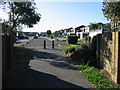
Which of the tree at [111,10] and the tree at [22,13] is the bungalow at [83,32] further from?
the tree at [111,10]

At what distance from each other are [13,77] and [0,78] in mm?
924

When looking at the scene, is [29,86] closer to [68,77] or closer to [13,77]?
[13,77]

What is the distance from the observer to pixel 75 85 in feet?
18.2

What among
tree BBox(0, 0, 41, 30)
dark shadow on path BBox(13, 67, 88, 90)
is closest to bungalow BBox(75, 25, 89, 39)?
tree BBox(0, 0, 41, 30)

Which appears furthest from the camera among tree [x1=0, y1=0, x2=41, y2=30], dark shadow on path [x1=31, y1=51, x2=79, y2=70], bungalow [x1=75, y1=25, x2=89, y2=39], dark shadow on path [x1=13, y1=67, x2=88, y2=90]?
bungalow [x1=75, y1=25, x2=89, y2=39]

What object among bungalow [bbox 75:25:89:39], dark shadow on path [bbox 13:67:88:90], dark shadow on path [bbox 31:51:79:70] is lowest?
dark shadow on path [bbox 13:67:88:90]

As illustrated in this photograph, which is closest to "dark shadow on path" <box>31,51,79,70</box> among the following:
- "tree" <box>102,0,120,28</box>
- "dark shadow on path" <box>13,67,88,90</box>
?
"dark shadow on path" <box>13,67,88,90</box>

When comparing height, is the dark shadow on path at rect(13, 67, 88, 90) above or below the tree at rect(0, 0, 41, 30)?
below

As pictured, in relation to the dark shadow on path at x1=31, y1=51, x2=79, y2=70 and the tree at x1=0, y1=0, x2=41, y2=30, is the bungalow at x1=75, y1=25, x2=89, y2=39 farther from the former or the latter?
the dark shadow on path at x1=31, y1=51, x2=79, y2=70

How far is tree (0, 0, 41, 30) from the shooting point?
17797 mm

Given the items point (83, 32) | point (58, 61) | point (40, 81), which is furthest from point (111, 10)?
point (83, 32)

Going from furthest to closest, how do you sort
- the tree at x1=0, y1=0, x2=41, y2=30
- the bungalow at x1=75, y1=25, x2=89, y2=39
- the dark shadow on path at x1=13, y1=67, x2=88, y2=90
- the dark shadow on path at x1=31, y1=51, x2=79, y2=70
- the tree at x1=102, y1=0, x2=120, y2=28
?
the bungalow at x1=75, y1=25, x2=89, y2=39, the tree at x1=0, y1=0, x2=41, y2=30, the tree at x1=102, y1=0, x2=120, y2=28, the dark shadow on path at x1=31, y1=51, x2=79, y2=70, the dark shadow on path at x1=13, y1=67, x2=88, y2=90

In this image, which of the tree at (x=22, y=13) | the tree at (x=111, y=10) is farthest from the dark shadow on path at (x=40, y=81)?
the tree at (x=22, y=13)

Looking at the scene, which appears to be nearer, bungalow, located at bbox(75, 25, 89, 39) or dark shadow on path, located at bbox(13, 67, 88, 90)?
dark shadow on path, located at bbox(13, 67, 88, 90)
